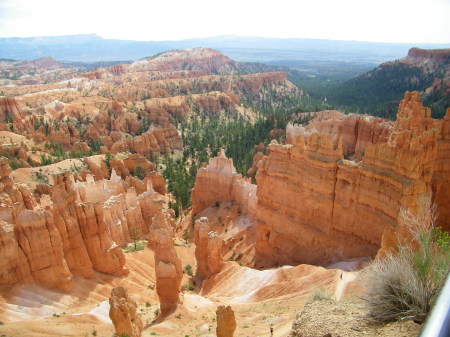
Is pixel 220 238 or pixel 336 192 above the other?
pixel 336 192

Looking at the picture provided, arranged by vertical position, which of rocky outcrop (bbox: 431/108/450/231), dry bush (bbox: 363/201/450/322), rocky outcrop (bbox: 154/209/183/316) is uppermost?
dry bush (bbox: 363/201/450/322)

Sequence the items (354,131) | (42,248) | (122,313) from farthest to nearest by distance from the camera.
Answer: (354,131), (42,248), (122,313)

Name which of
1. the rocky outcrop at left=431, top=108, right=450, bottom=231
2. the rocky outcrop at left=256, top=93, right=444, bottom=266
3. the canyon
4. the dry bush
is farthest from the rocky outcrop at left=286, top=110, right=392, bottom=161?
the dry bush

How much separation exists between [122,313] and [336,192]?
1183 centimetres

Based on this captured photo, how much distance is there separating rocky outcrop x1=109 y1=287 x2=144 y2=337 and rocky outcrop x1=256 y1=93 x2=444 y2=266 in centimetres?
927

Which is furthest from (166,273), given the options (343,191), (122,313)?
(343,191)

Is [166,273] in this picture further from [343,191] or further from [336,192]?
[343,191]

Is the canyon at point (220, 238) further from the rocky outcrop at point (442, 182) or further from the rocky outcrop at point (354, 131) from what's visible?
the rocky outcrop at point (354, 131)

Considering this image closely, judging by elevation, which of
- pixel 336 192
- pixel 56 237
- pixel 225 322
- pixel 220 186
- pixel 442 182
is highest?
pixel 442 182

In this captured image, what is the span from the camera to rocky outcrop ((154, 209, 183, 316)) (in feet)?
49.7

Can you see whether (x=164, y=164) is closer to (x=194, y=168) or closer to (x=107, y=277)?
(x=194, y=168)

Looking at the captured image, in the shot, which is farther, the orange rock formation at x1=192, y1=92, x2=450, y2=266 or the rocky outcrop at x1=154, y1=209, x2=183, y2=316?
the orange rock formation at x1=192, y1=92, x2=450, y2=266

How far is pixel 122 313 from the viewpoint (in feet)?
35.5

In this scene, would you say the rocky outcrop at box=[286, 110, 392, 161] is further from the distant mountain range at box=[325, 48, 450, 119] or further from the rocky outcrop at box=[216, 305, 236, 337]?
the distant mountain range at box=[325, 48, 450, 119]
